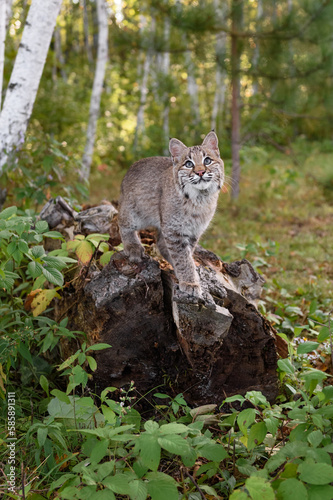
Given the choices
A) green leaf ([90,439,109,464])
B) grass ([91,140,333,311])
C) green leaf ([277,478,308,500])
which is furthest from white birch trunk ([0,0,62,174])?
green leaf ([277,478,308,500])

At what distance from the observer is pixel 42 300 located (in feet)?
11.2

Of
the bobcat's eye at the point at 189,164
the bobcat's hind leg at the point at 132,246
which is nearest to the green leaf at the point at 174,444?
the bobcat's hind leg at the point at 132,246

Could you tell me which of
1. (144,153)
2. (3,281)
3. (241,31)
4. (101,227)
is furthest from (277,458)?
(144,153)

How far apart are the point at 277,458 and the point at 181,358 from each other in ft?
4.19

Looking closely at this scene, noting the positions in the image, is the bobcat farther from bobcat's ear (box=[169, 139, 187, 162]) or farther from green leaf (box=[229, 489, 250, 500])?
green leaf (box=[229, 489, 250, 500])

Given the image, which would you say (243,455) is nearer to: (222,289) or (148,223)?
(222,289)

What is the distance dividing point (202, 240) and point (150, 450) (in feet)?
19.4

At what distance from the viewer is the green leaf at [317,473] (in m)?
1.88

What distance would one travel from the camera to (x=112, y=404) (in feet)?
8.24

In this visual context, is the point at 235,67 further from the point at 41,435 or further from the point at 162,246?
the point at 41,435

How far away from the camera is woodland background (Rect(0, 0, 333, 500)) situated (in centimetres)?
232

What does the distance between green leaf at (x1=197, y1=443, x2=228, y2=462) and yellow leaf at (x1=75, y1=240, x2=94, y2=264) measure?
1.57m

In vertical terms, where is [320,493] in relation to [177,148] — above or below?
below

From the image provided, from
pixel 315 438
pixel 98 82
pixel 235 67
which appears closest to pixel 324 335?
pixel 315 438
